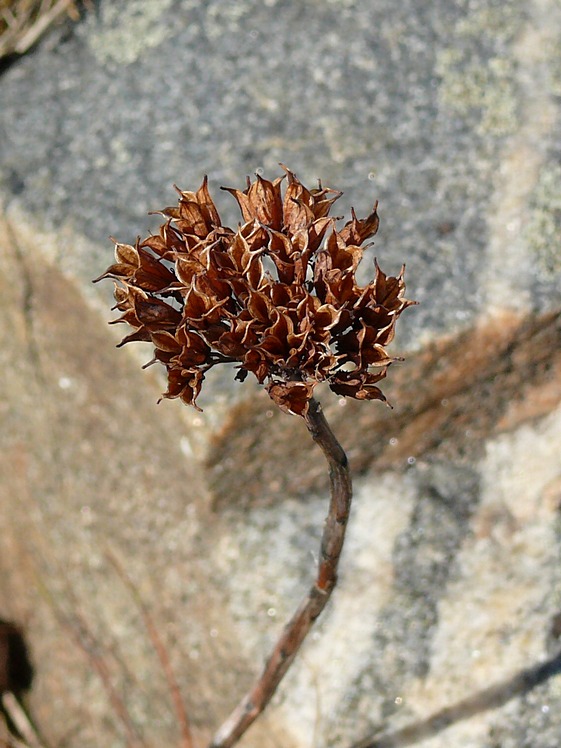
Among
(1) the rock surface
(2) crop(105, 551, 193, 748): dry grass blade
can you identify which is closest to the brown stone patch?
(1) the rock surface

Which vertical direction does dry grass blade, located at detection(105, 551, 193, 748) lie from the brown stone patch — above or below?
below

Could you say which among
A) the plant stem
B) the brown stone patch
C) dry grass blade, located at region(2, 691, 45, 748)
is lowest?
dry grass blade, located at region(2, 691, 45, 748)

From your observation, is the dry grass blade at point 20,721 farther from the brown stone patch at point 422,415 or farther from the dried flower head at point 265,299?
the dried flower head at point 265,299

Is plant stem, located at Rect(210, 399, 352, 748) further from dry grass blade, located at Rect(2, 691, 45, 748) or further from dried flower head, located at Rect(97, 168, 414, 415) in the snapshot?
dry grass blade, located at Rect(2, 691, 45, 748)

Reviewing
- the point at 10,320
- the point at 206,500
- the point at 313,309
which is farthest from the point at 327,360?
the point at 10,320

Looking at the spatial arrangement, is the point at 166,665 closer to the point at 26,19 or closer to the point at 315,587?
the point at 315,587

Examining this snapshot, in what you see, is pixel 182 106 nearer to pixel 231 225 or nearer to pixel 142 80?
pixel 142 80

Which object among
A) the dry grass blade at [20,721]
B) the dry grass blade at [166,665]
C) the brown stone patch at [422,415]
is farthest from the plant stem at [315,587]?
the dry grass blade at [20,721]
